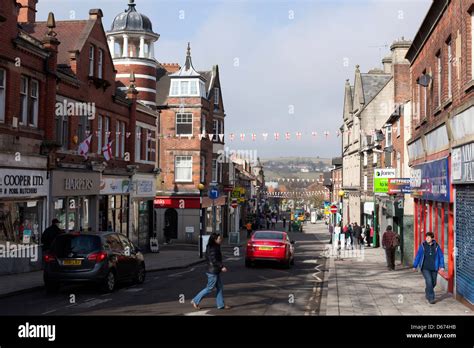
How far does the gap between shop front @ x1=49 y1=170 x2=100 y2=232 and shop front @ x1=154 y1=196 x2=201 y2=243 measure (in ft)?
56.7

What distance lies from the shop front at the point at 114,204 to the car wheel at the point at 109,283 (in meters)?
13.3

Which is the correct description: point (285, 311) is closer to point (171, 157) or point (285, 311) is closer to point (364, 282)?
point (364, 282)

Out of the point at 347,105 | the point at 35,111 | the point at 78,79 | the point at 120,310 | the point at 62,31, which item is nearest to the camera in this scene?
the point at 120,310

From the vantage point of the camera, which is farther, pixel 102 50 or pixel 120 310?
pixel 102 50

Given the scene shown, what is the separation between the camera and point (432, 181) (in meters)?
18.6

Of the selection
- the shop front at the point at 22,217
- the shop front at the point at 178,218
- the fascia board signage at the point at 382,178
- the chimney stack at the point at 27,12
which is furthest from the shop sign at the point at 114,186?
the shop front at the point at 178,218

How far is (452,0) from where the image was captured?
52.0 ft

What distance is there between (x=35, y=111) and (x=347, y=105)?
1628 inches

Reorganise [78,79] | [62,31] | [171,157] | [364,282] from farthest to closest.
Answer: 1. [171,157]
2. [62,31]
3. [78,79]
4. [364,282]

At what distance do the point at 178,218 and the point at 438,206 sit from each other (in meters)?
29.8

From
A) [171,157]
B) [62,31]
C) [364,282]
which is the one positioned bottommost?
[364,282]

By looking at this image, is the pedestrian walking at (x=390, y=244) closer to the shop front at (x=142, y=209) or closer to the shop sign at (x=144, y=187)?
the shop front at (x=142, y=209)

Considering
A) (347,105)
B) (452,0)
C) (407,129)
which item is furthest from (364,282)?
(347,105)

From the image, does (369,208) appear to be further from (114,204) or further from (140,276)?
(140,276)
